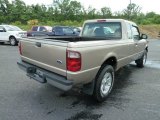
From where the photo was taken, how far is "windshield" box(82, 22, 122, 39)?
6.22 m

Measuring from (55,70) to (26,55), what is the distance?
3.99 feet

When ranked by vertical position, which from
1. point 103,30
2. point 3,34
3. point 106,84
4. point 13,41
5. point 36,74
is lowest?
point 106,84

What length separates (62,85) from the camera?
4.12 metres

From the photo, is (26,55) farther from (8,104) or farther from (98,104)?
(98,104)

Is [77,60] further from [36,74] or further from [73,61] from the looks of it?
[36,74]

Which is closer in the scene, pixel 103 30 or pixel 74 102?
pixel 74 102

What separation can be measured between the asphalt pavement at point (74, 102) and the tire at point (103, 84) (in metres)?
0.16

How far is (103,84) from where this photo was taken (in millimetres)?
5035

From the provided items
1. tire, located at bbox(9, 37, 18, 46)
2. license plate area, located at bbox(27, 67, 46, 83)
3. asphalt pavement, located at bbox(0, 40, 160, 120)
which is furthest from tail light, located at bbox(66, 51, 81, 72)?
tire, located at bbox(9, 37, 18, 46)

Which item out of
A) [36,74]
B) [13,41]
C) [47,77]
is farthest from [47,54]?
[13,41]

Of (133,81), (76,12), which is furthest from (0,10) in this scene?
(133,81)

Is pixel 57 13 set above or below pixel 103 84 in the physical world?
above

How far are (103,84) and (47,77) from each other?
1.31 meters

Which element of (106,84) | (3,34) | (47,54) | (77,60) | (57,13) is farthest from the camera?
(57,13)
